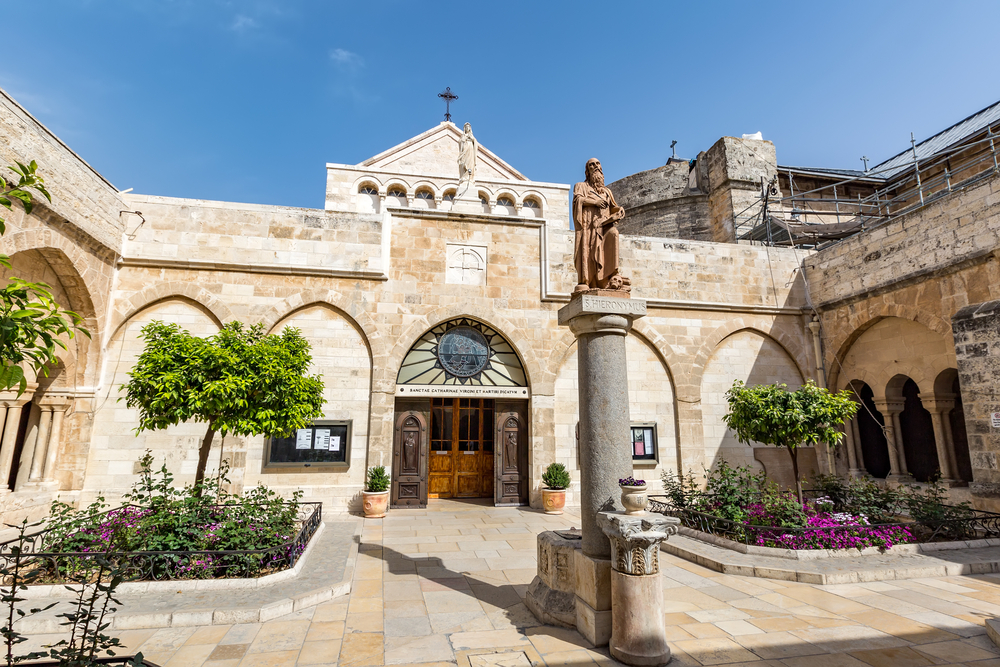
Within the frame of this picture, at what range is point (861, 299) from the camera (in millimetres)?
11898

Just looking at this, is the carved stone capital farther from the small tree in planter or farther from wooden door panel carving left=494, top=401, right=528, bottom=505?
wooden door panel carving left=494, top=401, right=528, bottom=505

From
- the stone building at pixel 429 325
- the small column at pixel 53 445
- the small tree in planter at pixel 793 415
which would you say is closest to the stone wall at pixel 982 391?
the stone building at pixel 429 325

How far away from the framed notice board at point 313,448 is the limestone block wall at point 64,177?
Result: 16.5 ft

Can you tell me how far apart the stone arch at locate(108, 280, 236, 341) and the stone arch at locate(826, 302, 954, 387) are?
1366 cm

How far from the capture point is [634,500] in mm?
4316

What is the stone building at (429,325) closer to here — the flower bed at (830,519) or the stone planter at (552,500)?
the stone planter at (552,500)

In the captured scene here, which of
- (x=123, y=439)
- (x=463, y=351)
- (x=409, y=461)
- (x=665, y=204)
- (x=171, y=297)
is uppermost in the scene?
(x=665, y=204)

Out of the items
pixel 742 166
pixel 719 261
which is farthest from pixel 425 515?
pixel 742 166

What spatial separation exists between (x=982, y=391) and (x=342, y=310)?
11.7 meters

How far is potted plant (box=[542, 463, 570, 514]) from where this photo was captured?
1064cm

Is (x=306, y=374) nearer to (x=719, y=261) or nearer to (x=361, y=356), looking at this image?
(x=361, y=356)

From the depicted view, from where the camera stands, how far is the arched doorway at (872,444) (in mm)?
12656

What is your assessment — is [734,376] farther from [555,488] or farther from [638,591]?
[638,591]

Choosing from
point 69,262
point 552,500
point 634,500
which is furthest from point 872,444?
point 69,262
